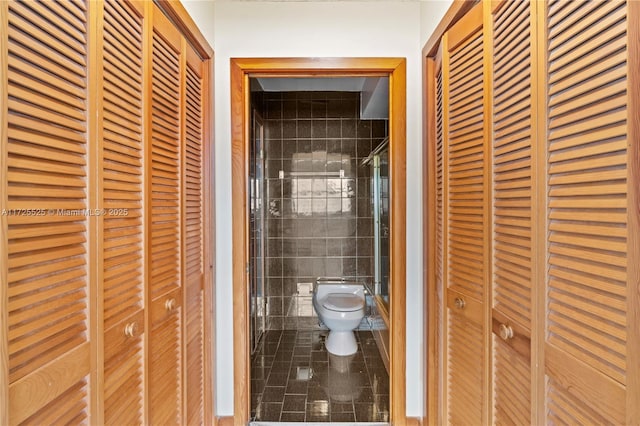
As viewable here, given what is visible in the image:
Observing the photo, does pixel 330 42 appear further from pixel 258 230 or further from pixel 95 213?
pixel 258 230

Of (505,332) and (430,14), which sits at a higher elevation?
(430,14)

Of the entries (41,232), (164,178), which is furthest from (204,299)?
(41,232)

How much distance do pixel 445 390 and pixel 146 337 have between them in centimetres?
127

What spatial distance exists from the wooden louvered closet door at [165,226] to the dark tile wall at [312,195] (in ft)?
7.32

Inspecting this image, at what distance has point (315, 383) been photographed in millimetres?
2646

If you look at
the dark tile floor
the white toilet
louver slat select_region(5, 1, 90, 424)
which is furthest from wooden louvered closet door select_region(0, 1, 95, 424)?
the white toilet

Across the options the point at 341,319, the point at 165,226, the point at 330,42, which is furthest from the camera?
the point at 341,319

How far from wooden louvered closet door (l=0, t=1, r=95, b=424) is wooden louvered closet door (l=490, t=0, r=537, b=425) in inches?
46.2

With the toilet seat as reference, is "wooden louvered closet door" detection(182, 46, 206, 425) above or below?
above

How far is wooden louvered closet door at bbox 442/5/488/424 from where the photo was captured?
1368mm

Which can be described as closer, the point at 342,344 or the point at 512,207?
the point at 512,207

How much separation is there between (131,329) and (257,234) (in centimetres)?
234

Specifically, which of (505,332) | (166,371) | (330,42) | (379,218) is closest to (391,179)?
(330,42)

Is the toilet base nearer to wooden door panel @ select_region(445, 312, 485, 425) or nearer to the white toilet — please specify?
the white toilet
